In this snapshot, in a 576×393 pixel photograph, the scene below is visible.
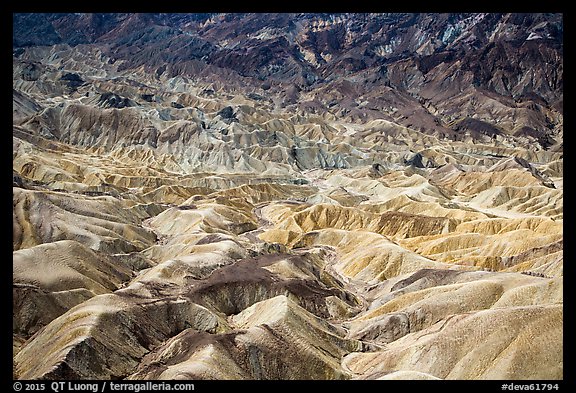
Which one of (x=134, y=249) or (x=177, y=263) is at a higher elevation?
(x=177, y=263)

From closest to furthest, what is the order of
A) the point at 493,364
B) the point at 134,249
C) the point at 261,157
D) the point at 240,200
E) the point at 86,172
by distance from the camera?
the point at 493,364
the point at 134,249
the point at 240,200
the point at 86,172
the point at 261,157

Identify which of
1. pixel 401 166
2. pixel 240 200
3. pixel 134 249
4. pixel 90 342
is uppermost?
pixel 90 342

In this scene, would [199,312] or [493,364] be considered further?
[199,312]
